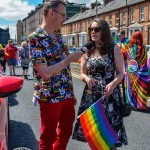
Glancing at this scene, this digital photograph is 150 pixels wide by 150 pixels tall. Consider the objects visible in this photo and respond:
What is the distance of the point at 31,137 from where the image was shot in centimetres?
425

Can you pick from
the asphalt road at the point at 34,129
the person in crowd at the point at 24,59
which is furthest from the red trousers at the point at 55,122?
the person in crowd at the point at 24,59

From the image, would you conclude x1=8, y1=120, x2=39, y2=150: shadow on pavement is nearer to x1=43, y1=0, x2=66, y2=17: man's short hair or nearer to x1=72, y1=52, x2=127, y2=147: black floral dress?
x1=72, y1=52, x2=127, y2=147: black floral dress

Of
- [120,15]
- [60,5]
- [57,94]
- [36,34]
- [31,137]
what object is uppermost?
[120,15]

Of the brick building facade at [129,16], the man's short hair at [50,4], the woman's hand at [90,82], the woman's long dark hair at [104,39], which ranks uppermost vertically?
the brick building facade at [129,16]

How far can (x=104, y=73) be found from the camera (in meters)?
2.90

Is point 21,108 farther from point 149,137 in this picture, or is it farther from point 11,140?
point 149,137

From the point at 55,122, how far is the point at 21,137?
6.29 ft

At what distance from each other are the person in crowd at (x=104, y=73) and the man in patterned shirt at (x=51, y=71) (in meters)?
0.36

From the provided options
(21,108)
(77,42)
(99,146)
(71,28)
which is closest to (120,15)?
(77,42)

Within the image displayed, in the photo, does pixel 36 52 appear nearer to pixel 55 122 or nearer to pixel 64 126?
pixel 55 122

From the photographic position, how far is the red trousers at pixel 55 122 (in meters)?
2.51

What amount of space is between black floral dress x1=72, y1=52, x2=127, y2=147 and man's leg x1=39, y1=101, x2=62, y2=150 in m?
0.55

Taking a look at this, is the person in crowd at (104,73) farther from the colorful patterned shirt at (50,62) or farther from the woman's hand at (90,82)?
the colorful patterned shirt at (50,62)

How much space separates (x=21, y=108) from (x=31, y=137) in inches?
85.5
